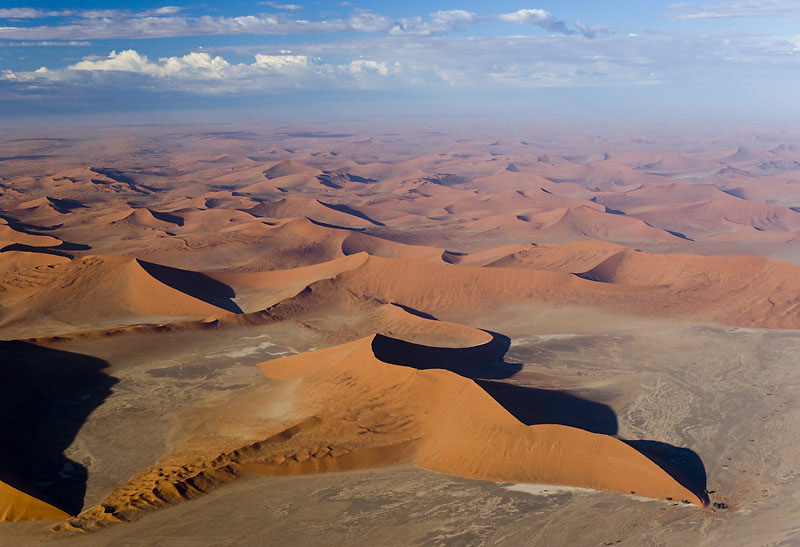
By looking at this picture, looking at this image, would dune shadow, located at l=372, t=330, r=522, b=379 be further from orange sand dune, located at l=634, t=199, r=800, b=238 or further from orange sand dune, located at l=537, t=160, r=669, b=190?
orange sand dune, located at l=537, t=160, r=669, b=190

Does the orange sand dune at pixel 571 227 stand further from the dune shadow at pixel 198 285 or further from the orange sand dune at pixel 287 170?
the orange sand dune at pixel 287 170

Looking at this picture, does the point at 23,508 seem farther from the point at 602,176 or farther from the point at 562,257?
the point at 602,176

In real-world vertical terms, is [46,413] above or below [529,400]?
above

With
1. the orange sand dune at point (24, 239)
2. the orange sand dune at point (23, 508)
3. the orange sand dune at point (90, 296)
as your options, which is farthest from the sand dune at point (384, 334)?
the orange sand dune at point (24, 239)

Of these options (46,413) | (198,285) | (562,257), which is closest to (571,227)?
(562,257)

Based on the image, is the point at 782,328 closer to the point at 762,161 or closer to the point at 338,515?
the point at 338,515

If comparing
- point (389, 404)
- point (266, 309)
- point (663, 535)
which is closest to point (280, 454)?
point (389, 404)

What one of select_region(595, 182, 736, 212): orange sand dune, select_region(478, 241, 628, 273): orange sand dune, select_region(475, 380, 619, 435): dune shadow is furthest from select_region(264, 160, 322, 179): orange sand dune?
select_region(475, 380, 619, 435): dune shadow
